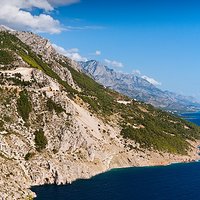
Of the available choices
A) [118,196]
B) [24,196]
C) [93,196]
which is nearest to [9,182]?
[24,196]

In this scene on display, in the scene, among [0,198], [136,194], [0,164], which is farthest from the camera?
[136,194]

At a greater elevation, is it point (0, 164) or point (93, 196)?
point (0, 164)

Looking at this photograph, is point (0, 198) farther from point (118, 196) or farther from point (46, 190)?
point (118, 196)

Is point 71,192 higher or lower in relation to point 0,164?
lower

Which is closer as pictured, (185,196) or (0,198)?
(0,198)

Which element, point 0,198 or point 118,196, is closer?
point 0,198

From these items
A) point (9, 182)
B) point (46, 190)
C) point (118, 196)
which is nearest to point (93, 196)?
point (118, 196)

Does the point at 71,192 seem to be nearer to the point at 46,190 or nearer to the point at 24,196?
the point at 46,190

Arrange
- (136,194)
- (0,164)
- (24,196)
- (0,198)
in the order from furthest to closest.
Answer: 1. (136,194)
2. (0,164)
3. (24,196)
4. (0,198)

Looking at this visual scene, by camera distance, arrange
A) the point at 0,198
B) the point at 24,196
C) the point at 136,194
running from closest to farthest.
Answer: the point at 0,198
the point at 24,196
the point at 136,194
